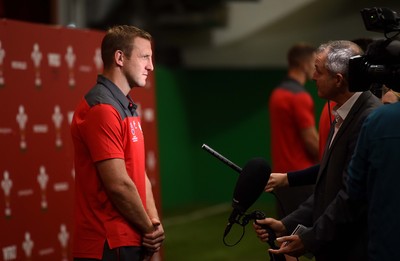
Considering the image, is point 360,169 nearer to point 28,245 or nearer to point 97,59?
point 28,245

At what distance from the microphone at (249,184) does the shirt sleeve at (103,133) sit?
1.84 ft

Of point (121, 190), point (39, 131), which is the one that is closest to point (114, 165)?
point (121, 190)

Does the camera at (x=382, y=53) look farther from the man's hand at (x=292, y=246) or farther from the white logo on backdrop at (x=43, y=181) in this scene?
the white logo on backdrop at (x=43, y=181)

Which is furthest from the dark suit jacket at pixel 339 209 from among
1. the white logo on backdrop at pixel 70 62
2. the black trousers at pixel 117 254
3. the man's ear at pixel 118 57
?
the white logo on backdrop at pixel 70 62

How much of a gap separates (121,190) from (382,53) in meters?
1.22

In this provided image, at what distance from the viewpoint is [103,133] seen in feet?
10.6

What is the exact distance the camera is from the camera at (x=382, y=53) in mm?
2639

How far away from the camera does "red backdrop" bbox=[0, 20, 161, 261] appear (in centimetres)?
471

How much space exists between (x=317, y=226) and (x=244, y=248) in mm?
4264

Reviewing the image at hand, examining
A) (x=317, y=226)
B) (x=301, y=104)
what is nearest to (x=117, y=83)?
(x=317, y=226)

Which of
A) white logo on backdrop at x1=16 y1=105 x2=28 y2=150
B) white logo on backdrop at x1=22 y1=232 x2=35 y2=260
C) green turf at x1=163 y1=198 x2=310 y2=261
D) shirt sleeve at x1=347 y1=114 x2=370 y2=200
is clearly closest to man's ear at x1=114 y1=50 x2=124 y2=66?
shirt sleeve at x1=347 y1=114 x2=370 y2=200

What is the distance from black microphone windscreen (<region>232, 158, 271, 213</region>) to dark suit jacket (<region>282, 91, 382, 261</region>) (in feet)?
0.80

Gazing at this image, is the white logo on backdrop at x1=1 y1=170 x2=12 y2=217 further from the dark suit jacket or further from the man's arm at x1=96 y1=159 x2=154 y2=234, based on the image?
the dark suit jacket

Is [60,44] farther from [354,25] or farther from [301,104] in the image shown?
[354,25]
